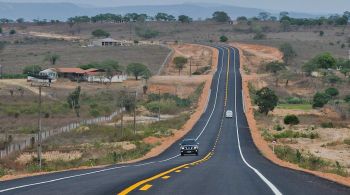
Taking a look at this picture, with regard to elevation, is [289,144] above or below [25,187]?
below

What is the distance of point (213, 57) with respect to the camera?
579 ft

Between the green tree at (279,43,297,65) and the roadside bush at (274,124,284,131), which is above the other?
the green tree at (279,43,297,65)

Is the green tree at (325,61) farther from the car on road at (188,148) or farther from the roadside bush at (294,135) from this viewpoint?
the car on road at (188,148)

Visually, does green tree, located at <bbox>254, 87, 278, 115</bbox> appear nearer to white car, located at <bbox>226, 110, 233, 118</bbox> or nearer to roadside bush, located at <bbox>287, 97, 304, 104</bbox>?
white car, located at <bbox>226, 110, 233, 118</bbox>

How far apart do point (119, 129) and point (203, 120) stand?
1975 centimetres

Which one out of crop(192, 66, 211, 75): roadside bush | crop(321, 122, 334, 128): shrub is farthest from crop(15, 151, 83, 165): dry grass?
crop(192, 66, 211, 75): roadside bush

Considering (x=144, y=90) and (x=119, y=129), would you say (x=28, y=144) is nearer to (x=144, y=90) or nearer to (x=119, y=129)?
(x=119, y=129)

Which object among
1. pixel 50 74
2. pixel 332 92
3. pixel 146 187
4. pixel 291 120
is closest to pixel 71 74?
pixel 50 74

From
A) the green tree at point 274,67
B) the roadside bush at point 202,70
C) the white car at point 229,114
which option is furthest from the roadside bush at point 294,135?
the roadside bush at point 202,70

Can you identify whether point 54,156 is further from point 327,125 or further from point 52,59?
point 52,59

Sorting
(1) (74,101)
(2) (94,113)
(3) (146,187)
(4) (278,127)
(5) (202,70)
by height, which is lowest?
(2) (94,113)

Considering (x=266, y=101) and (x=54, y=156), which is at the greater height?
(x=54, y=156)

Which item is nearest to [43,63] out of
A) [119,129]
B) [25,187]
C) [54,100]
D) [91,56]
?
[91,56]

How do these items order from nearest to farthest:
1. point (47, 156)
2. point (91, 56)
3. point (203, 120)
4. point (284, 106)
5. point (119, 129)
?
point (47, 156) < point (119, 129) < point (203, 120) < point (284, 106) < point (91, 56)
